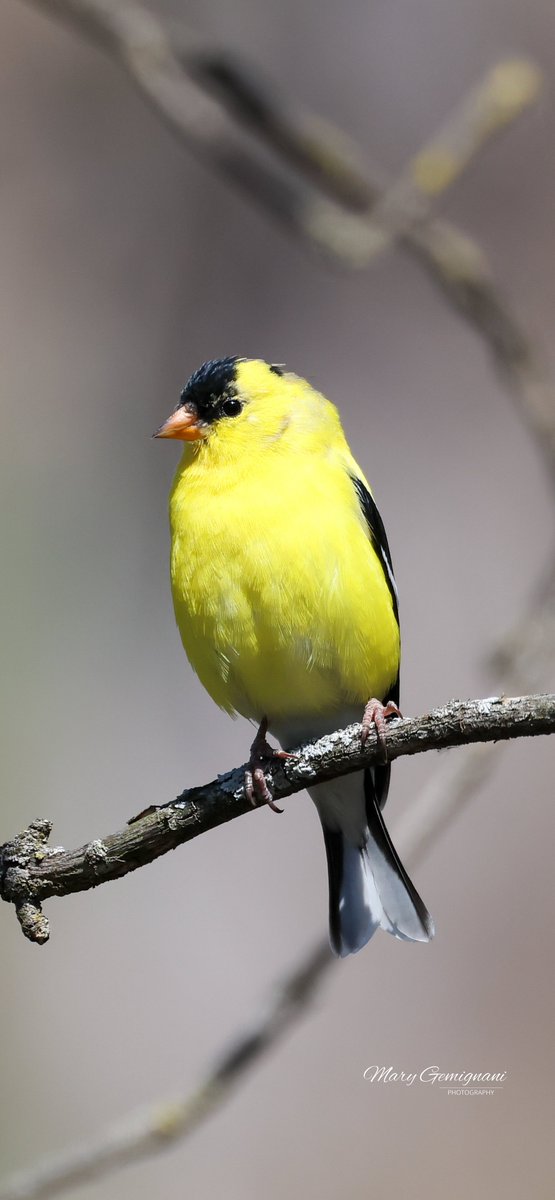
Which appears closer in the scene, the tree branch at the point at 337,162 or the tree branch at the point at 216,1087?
the tree branch at the point at 216,1087

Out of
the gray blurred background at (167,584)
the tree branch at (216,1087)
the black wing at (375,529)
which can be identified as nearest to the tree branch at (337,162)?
the black wing at (375,529)

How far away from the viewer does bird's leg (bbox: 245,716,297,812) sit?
10.3 feet

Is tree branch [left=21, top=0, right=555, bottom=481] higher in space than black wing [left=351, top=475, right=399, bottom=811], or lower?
higher

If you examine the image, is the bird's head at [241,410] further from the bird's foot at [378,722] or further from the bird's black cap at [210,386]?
the bird's foot at [378,722]

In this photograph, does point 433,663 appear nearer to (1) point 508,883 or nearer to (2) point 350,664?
(1) point 508,883

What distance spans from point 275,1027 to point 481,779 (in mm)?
908

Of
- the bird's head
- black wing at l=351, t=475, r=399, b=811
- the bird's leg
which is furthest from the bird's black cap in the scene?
the bird's leg

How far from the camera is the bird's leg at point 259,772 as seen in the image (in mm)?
3143

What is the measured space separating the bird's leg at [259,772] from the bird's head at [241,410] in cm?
96

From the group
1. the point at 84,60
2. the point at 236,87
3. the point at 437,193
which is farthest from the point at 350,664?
the point at 84,60

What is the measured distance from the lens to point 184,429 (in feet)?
13.2

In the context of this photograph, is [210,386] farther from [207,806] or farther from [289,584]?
[207,806]

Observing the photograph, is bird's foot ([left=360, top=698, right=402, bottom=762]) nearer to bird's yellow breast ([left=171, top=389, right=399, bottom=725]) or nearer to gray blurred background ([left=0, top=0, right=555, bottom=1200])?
bird's yellow breast ([left=171, top=389, right=399, bottom=725])

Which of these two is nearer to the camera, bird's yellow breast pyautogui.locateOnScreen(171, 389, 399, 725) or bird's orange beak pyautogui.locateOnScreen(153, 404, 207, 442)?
bird's yellow breast pyautogui.locateOnScreen(171, 389, 399, 725)
